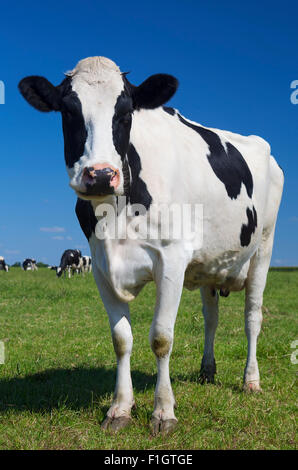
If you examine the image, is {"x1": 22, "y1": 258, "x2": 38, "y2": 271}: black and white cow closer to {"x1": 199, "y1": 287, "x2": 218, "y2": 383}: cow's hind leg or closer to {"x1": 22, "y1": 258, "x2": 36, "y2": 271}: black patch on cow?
{"x1": 22, "y1": 258, "x2": 36, "y2": 271}: black patch on cow

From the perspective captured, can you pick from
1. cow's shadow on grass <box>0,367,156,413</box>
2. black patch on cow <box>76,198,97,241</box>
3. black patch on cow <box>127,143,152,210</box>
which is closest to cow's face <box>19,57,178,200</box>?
black patch on cow <box>127,143,152,210</box>

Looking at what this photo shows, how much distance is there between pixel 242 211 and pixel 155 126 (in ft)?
4.84

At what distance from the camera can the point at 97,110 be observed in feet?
12.8

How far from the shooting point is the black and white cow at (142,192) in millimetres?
3916

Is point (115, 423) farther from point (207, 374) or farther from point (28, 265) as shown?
point (28, 265)

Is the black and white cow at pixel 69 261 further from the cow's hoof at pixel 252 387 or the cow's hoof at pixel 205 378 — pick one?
the cow's hoof at pixel 252 387

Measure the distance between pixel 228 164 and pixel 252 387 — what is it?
102 inches

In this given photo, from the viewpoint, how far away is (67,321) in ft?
35.2

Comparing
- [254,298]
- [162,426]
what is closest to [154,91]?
[162,426]

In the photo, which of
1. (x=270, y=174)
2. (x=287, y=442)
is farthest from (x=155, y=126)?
(x=287, y=442)

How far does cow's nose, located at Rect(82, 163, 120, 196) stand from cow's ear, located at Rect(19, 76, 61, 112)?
36.3 inches

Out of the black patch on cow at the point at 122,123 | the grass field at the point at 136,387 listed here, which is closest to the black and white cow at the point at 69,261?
the grass field at the point at 136,387

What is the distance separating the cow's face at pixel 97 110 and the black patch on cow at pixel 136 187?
0.11m
